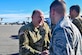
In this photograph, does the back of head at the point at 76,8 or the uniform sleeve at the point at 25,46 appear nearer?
the uniform sleeve at the point at 25,46

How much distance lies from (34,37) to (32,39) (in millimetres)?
74

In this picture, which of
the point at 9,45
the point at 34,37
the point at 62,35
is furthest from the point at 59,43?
the point at 9,45

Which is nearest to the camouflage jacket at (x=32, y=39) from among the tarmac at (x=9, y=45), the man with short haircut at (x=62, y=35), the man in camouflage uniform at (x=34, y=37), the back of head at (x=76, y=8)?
the man in camouflage uniform at (x=34, y=37)

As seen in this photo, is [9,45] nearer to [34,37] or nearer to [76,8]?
[76,8]

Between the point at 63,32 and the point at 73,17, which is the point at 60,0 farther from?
the point at 73,17

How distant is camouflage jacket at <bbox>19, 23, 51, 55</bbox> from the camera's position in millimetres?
6160

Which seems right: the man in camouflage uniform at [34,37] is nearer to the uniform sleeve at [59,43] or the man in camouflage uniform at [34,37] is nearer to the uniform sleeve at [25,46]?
the uniform sleeve at [25,46]

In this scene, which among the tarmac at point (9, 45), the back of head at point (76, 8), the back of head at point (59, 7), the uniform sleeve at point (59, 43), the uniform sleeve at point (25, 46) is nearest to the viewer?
the uniform sleeve at point (59, 43)

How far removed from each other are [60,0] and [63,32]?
70 centimetres

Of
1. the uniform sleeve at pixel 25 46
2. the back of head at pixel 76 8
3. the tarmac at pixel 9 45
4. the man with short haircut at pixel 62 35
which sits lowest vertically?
the tarmac at pixel 9 45

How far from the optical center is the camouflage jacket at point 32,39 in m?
6.16

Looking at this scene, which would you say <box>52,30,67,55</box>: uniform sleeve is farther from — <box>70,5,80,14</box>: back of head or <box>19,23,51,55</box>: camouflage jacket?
<box>70,5,80,14</box>: back of head

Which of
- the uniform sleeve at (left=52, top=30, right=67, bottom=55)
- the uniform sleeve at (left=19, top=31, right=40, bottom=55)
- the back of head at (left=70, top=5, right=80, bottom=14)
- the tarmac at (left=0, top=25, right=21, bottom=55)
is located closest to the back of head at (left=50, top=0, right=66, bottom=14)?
the uniform sleeve at (left=52, top=30, right=67, bottom=55)

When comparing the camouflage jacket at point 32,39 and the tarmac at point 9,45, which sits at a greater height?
the camouflage jacket at point 32,39
